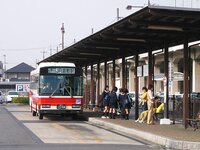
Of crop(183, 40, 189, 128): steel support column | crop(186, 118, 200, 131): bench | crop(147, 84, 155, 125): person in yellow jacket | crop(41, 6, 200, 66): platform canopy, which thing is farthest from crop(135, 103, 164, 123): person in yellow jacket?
crop(183, 40, 189, 128): steel support column

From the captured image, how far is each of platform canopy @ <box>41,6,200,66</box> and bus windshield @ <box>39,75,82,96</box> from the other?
2007 millimetres

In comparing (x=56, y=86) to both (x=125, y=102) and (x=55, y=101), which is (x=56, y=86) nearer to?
(x=55, y=101)

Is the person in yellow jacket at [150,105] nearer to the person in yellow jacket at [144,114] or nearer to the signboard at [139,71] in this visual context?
the person in yellow jacket at [144,114]

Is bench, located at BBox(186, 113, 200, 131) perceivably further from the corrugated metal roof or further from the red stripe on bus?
the corrugated metal roof

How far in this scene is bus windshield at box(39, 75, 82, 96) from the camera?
27828mm

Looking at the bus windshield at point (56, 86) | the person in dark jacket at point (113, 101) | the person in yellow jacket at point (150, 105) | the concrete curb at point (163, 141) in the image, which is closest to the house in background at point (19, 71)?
the bus windshield at point (56, 86)

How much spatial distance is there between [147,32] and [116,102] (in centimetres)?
738

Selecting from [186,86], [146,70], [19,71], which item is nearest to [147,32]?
[186,86]

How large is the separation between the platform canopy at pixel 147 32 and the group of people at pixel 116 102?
7.74ft

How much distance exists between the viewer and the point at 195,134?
719 inches

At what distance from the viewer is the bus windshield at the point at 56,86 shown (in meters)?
27.8

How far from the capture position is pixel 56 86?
1101 inches

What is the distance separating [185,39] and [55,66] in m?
9.21

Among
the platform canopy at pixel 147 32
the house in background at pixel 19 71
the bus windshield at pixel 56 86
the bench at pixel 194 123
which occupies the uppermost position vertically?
the house in background at pixel 19 71
